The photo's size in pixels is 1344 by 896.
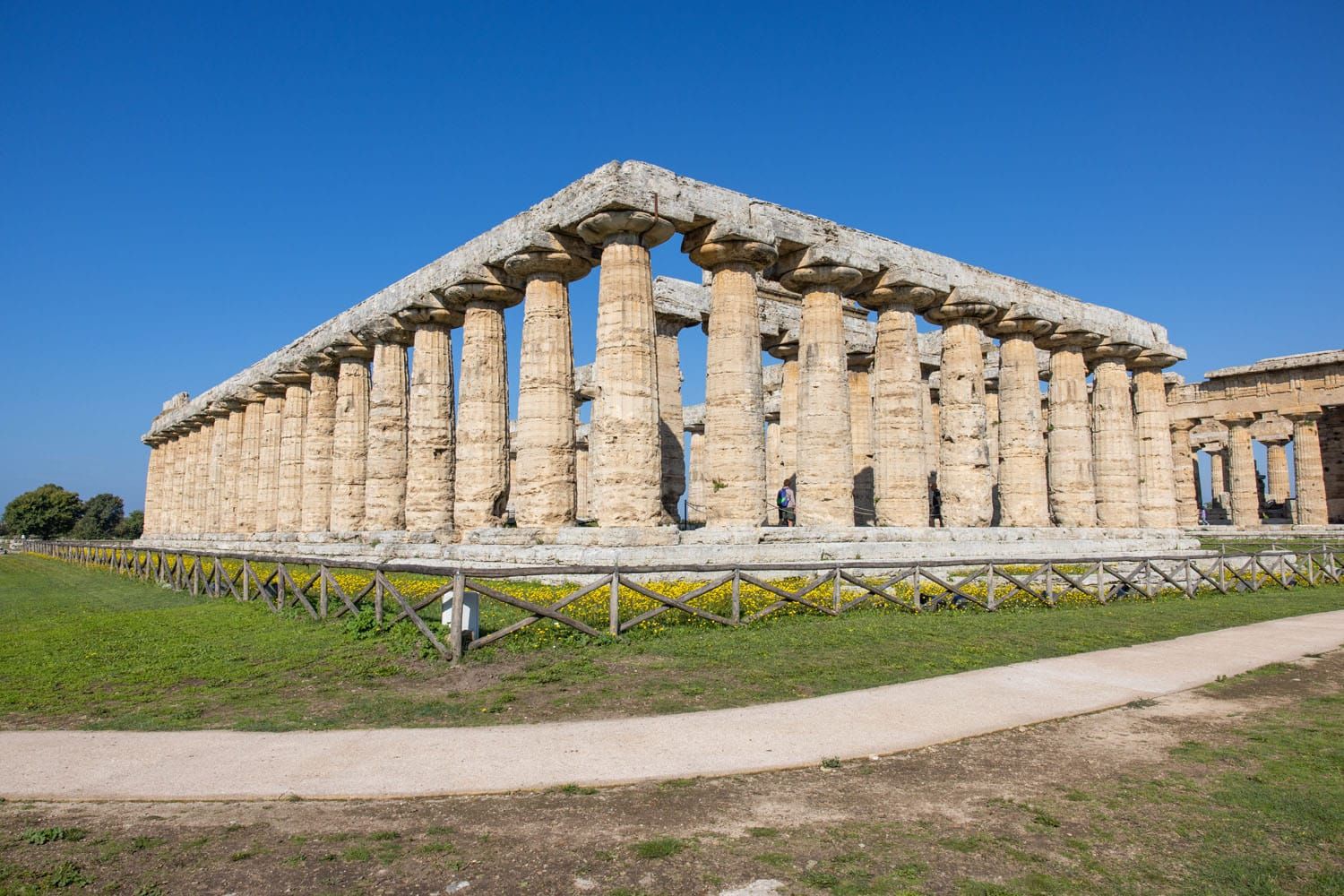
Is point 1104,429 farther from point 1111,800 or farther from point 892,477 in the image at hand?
point 1111,800

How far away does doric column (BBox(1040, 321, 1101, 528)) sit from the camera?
26328 millimetres

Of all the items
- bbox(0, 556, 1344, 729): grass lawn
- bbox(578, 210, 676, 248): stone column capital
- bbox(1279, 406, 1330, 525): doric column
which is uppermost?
bbox(578, 210, 676, 248): stone column capital

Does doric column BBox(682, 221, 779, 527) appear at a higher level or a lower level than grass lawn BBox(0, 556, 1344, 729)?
higher

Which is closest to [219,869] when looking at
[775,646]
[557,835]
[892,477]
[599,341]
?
[557,835]

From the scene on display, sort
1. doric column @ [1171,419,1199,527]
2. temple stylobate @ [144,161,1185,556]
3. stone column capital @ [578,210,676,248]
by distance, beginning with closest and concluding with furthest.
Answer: stone column capital @ [578,210,676,248]
temple stylobate @ [144,161,1185,556]
doric column @ [1171,419,1199,527]

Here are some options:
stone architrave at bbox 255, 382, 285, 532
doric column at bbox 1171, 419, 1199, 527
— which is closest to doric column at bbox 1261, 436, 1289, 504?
doric column at bbox 1171, 419, 1199, 527

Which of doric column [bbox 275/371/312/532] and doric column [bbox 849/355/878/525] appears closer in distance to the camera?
doric column [bbox 849/355/878/525]

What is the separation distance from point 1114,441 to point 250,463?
33708 millimetres

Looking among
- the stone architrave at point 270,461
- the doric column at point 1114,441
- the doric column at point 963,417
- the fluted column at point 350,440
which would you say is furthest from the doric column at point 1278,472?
the stone architrave at point 270,461

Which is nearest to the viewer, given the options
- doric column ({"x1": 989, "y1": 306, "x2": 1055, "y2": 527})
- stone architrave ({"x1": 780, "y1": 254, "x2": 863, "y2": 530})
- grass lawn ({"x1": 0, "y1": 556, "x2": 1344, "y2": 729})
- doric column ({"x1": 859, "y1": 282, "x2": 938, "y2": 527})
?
grass lawn ({"x1": 0, "y1": 556, "x2": 1344, "y2": 729})

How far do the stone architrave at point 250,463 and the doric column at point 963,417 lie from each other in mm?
27192

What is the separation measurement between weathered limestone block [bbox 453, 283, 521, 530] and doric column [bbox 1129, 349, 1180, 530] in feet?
72.7

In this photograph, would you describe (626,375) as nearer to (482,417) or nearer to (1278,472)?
(482,417)

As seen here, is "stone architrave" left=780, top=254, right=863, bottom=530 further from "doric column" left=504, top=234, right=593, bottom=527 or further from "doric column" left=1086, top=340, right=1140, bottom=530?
"doric column" left=1086, top=340, right=1140, bottom=530
